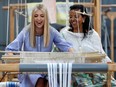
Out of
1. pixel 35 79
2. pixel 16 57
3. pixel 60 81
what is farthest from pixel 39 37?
pixel 60 81

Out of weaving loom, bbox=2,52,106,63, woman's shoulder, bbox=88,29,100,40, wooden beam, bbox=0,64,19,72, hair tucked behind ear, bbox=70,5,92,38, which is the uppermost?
hair tucked behind ear, bbox=70,5,92,38

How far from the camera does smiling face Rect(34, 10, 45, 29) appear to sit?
2.42 metres

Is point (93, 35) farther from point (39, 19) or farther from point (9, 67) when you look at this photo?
point (9, 67)

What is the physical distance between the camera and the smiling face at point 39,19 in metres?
2.42

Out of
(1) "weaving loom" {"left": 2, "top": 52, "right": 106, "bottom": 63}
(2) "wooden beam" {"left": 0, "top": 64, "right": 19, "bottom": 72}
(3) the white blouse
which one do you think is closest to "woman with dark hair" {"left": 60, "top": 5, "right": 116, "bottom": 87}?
(3) the white blouse

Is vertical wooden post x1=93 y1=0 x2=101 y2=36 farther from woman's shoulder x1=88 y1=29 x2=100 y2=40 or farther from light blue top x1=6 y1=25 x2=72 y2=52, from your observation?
light blue top x1=6 y1=25 x2=72 y2=52

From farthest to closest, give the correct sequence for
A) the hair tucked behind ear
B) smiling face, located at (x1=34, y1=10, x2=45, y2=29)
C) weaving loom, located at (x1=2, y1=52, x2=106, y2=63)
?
the hair tucked behind ear < smiling face, located at (x1=34, y1=10, x2=45, y2=29) < weaving loom, located at (x1=2, y1=52, x2=106, y2=63)

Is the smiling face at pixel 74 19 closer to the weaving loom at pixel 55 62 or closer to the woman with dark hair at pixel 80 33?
the woman with dark hair at pixel 80 33

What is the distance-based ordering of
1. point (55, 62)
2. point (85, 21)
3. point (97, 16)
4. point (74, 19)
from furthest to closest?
1. point (97, 16)
2. point (85, 21)
3. point (74, 19)
4. point (55, 62)

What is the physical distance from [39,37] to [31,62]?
55 cm

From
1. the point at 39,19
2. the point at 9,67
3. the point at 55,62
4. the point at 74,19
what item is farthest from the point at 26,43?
the point at 9,67

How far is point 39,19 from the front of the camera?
7.94 feet

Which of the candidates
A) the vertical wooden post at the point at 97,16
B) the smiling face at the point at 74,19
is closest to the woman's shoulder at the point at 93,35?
the smiling face at the point at 74,19

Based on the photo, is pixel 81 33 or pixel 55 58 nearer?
pixel 55 58
